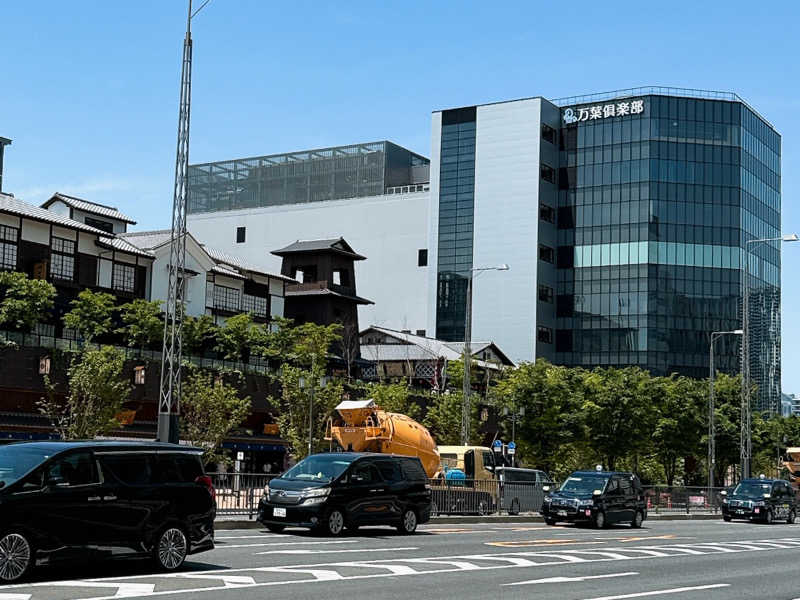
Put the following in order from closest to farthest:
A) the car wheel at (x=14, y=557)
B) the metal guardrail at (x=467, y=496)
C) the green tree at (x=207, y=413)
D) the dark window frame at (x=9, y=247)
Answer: the car wheel at (x=14, y=557), the metal guardrail at (x=467, y=496), the green tree at (x=207, y=413), the dark window frame at (x=9, y=247)

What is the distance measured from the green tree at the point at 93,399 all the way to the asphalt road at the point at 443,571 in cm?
2072

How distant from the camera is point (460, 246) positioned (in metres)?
117

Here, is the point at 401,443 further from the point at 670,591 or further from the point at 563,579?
the point at 670,591

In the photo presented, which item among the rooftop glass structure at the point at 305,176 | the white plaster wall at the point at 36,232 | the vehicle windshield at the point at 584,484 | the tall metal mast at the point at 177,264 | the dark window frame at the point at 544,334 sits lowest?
the vehicle windshield at the point at 584,484

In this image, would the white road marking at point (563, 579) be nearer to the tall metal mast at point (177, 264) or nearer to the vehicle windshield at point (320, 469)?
the vehicle windshield at point (320, 469)

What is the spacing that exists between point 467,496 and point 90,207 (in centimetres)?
4412

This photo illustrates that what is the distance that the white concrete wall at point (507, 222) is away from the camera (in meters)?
113

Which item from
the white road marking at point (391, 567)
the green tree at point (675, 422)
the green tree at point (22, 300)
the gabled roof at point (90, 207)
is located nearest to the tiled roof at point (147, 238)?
the gabled roof at point (90, 207)

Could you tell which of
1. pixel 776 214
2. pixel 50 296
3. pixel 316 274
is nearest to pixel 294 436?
pixel 50 296

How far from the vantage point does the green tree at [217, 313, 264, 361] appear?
6862 cm

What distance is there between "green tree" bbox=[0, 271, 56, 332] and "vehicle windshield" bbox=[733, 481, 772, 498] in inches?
1308

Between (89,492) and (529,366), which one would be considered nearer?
(89,492)

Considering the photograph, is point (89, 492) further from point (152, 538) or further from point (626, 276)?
point (626, 276)

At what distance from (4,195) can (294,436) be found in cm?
2522
